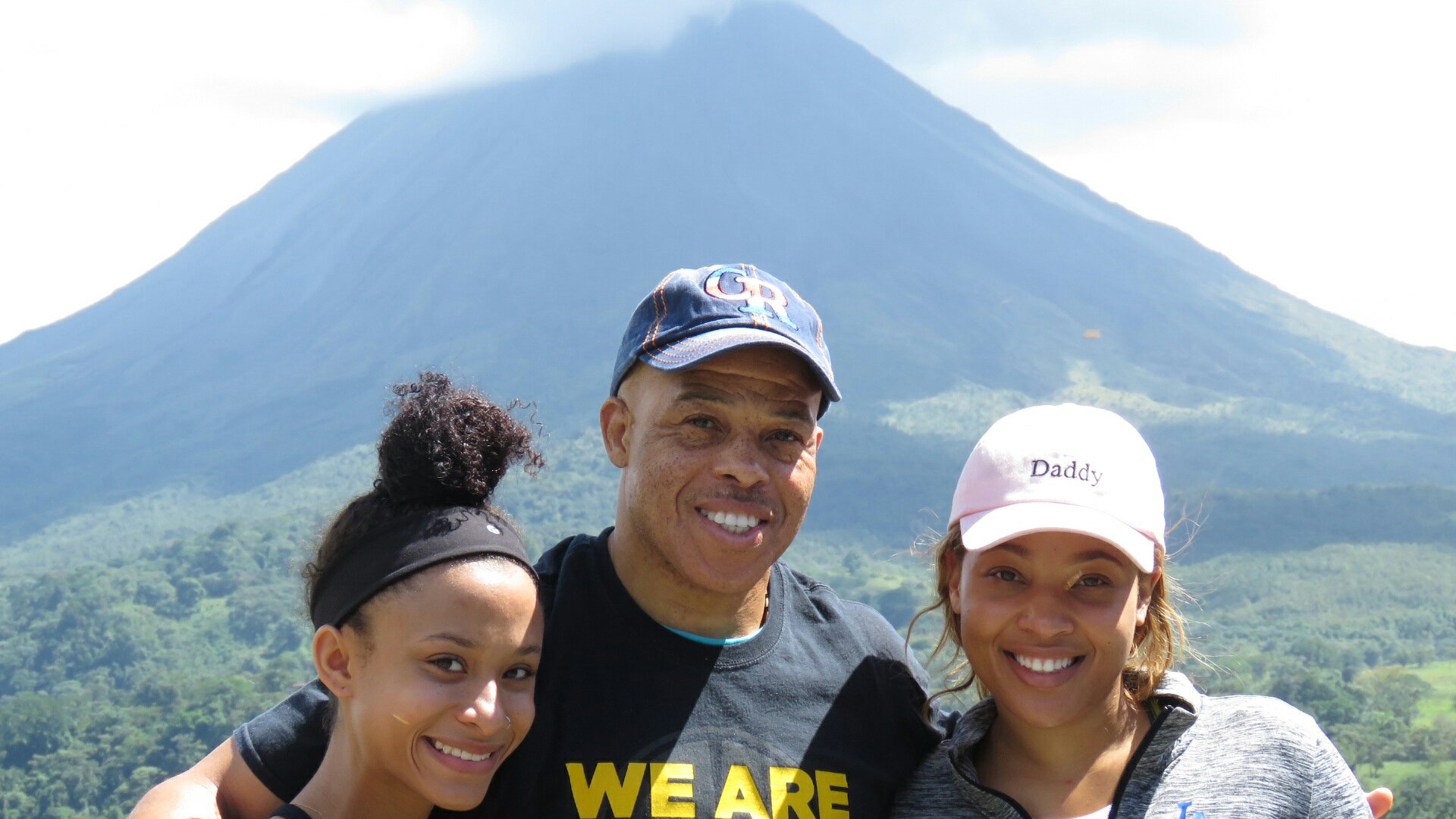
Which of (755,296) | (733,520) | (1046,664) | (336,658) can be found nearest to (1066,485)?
(1046,664)

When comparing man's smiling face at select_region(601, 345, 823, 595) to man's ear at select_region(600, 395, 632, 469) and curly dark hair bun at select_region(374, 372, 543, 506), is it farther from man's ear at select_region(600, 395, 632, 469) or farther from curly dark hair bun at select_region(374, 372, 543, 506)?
curly dark hair bun at select_region(374, 372, 543, 506)

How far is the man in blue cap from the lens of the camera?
10.0 feet

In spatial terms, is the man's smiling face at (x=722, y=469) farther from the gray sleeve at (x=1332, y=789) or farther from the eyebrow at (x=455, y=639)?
the gray sleeve at (x=1332, y=789)

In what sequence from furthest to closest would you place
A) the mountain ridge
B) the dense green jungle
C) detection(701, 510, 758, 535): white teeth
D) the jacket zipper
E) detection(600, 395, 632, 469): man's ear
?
the mountain ridge → the dense green jungle → detection(600, 395, 632, 469): man's ear → detection(701, 510, 758, 535): white teeth → the jacket zipper

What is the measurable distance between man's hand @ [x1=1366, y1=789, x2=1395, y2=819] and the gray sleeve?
1.31 ft

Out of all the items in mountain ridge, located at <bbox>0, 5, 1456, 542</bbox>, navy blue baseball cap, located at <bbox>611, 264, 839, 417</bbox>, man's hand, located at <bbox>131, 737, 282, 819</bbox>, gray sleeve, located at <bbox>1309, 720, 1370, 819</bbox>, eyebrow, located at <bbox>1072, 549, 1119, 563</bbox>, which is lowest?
man's hand, located at <bbox>131, 737, 282, 819</bbox>

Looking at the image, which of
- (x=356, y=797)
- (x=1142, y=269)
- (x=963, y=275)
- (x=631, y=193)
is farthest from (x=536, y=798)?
(x=631, y=193)

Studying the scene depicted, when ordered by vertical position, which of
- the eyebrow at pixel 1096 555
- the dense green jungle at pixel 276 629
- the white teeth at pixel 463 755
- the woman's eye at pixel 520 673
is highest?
the eyebrow at pixel 1096 555

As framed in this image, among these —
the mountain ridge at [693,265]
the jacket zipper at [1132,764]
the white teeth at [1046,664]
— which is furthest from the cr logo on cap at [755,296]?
the mountain ridge at [693,265]

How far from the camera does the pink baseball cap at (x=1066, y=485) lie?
307cm

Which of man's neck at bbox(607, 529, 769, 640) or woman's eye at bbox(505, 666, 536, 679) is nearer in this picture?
woman's eye at bbox(505, 666, 536, 679)

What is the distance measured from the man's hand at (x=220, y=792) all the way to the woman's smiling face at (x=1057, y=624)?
1739 mm

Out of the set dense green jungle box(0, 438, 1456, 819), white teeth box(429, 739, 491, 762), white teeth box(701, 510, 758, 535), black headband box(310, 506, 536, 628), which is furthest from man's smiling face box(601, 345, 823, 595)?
dense green jungle box(0, 438, 1456, 819)

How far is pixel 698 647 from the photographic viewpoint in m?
3.23
